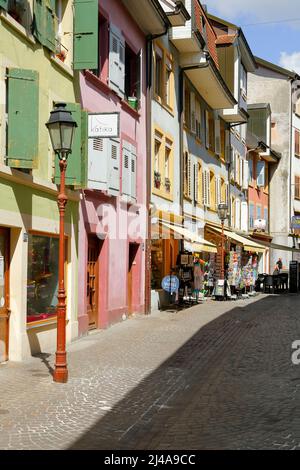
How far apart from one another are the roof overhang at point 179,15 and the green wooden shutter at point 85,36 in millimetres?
7469

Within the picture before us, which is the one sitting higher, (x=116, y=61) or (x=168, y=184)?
(x=116, y=61)

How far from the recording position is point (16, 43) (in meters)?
11.3

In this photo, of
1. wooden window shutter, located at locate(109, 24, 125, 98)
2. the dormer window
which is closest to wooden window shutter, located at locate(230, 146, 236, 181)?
the dormer window

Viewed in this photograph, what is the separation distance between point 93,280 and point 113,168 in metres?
2.63

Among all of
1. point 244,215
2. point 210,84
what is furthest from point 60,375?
point 244,215

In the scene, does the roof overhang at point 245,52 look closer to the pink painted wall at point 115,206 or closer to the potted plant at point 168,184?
the potted plant at point 168,184

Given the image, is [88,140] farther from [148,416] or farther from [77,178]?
[148,416]

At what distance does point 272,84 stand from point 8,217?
38131mm

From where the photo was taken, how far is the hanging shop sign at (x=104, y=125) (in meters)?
13.4

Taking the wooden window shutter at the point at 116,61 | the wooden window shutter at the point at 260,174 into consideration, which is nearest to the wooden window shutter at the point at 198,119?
the wooden window shutter at the point at 116,61

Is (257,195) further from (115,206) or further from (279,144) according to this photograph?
(115,206)

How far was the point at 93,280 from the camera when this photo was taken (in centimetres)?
1583

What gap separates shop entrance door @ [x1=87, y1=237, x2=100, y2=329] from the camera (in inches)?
609

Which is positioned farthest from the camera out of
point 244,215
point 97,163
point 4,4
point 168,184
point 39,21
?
point 244,215
